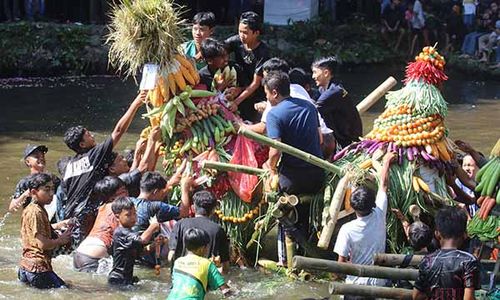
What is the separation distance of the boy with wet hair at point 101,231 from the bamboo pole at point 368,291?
291cm

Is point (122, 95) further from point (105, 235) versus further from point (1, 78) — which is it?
point (105, 235)

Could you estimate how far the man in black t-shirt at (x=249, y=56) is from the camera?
9.63 meters

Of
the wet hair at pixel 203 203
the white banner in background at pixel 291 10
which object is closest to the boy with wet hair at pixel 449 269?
the wet hair at pixel 203 203

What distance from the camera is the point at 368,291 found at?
6.47 metres

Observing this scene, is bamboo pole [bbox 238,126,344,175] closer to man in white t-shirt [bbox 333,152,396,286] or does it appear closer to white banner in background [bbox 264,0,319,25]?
man in white t-shirt [bbox 333,152,396,286]

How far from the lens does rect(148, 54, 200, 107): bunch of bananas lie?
8867mm

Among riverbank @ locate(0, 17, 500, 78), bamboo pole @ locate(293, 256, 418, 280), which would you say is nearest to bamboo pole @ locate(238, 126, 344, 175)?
bamboo pole @ locate(293, 256, 418, 280)

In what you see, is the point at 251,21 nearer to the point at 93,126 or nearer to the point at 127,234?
the point at 127,234

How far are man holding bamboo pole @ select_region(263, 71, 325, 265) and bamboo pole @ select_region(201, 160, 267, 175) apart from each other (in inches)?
4.7

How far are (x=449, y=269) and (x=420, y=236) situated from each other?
1830 millimetres

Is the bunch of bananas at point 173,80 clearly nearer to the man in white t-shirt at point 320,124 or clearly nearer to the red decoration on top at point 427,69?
the man in white t-shirt at point 320,124

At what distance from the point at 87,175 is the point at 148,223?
0.94 metres

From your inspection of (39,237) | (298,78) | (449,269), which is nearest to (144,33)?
(298,78)

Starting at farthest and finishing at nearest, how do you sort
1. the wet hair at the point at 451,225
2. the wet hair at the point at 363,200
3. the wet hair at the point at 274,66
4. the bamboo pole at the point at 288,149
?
the wet hair at the point at 274,66 → the bamboo pole at the point at 288,149 → the wet hair at the point at 363,200 → the wet hair at the point at 451,225
